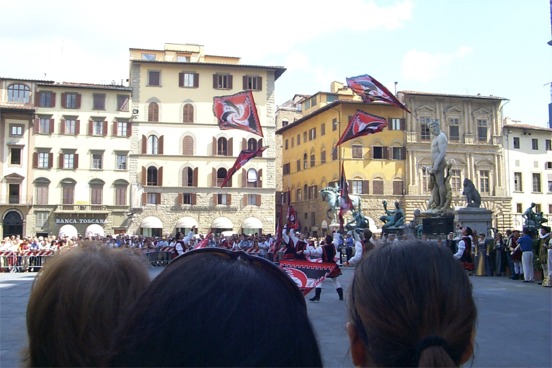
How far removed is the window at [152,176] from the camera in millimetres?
54781

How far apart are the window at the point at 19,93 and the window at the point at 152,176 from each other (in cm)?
1312

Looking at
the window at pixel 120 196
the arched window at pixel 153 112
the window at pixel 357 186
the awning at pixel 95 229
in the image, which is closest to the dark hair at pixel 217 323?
the awning at pixel 95 229

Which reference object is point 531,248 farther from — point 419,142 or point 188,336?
point 419,142

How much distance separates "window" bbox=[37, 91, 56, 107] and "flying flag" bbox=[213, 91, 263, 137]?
127ft

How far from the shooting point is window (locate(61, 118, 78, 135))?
53500 mm

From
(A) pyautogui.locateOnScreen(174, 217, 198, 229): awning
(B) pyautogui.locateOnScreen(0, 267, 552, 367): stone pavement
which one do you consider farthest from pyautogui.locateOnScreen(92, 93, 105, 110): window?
(B) pyautogui.locateOnScreen(0, 267, 552, 367): stone pavement

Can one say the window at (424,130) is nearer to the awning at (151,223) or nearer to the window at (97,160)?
the awning at (151,223)

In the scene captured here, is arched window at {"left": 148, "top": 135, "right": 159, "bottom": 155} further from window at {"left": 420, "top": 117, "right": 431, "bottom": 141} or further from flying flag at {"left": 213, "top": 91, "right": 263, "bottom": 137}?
flying flag at {"left": 213, "top": 91, "right": 263, "bottom": 137}

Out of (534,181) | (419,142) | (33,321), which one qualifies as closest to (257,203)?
(419,142)

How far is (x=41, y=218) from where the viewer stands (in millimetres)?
52188

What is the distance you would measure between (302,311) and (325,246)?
13.2 metres

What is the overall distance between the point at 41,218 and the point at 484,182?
44895 mm

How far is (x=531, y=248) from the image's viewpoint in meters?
18.7

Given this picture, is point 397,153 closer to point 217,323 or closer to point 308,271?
point 308,271
